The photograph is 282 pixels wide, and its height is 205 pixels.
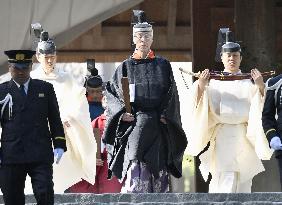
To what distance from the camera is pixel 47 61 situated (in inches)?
507

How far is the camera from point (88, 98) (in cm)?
1438

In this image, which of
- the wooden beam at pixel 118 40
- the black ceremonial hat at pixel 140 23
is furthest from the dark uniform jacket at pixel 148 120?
the wooden beam at pixel 118 40

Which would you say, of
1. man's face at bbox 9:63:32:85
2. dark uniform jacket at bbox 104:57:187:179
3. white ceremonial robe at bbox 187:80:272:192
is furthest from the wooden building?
man's face at bbox 9:63:32:85

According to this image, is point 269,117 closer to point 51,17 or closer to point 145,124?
point 145,124

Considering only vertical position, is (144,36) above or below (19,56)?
above

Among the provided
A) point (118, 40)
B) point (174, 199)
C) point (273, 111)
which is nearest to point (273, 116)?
point (273, 111)

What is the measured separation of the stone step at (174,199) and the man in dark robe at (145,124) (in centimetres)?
61

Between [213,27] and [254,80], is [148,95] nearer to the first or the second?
[254,80]

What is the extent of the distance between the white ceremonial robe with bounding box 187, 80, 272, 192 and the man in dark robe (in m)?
0.65

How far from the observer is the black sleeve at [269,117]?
10781mm

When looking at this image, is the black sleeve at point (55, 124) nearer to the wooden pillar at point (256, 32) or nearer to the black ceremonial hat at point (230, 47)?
the black ceremonial hat at point (230, 47)

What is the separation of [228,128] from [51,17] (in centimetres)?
199

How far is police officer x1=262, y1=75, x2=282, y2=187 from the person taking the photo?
35.1ft

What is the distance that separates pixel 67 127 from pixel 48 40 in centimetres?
91
